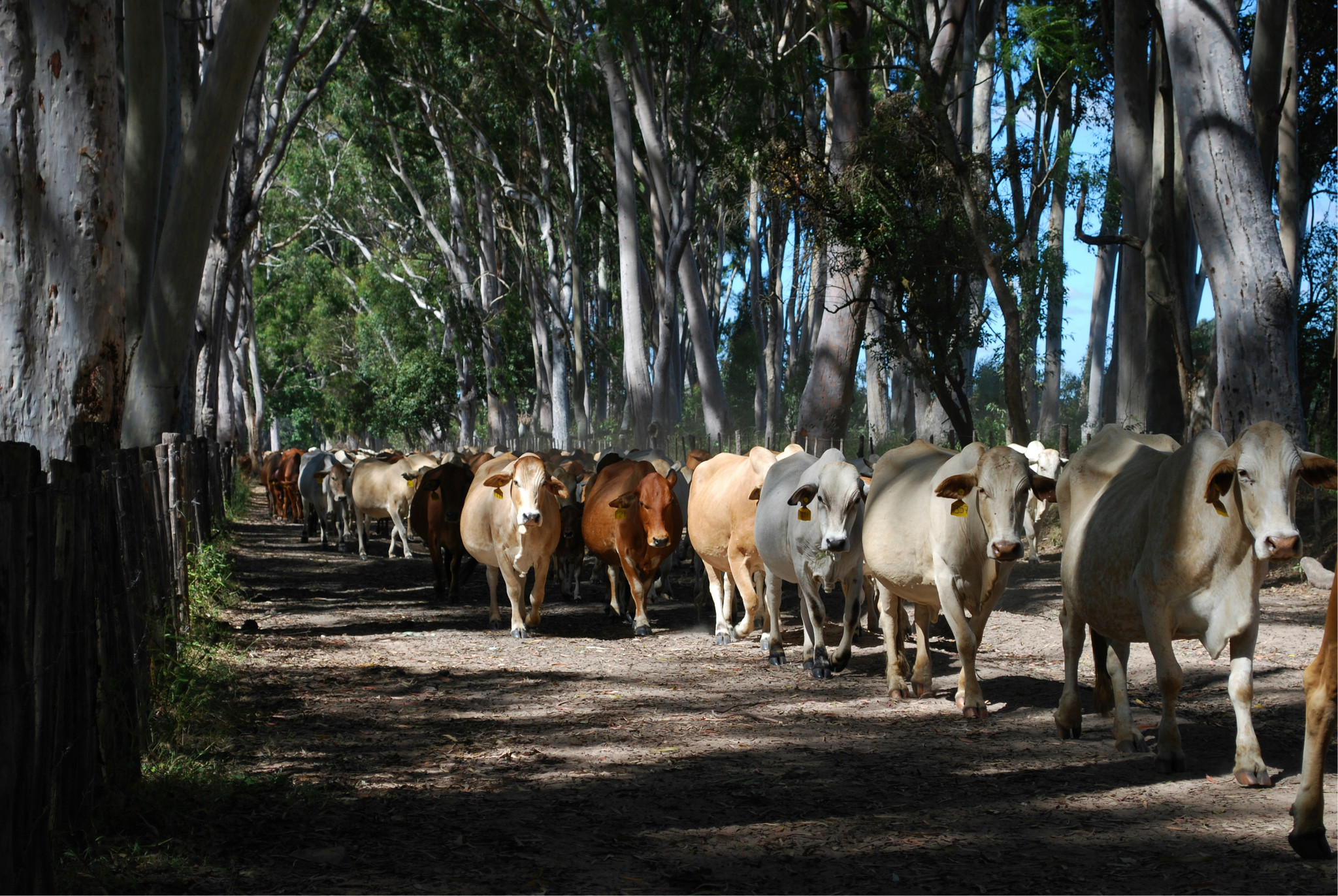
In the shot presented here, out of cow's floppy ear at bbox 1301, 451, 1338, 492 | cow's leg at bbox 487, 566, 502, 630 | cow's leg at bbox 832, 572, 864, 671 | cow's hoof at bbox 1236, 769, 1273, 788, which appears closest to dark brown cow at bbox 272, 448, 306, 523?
cow's leg at bbox 487, 566, 502, 630

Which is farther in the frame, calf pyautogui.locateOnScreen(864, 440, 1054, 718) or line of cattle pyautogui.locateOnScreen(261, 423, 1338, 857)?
calf pyautogui.locateOnScreen(864, 440, 1054, 718)

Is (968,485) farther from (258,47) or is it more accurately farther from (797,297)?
(797,297)

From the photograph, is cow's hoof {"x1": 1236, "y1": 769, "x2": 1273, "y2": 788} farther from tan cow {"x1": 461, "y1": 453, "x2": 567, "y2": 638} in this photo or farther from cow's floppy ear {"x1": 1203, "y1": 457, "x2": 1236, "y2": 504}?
tan cow {"x1": 461, "y1": 453, "x2": 567, "y2": 638}

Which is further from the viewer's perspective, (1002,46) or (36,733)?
(1002,46)

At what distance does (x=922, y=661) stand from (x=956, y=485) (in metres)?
1.72

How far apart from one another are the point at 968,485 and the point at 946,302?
10.6 meters

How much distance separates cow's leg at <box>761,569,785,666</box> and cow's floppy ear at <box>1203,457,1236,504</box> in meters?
4.84

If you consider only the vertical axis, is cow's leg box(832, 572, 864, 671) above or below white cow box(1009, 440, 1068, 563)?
below

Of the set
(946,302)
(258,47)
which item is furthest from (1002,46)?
(258,47)

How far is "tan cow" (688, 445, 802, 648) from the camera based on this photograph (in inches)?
448

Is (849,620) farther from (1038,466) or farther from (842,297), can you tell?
(842,297)

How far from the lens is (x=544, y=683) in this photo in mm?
9672

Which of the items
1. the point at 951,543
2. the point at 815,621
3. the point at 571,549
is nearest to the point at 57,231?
the point at 951,543

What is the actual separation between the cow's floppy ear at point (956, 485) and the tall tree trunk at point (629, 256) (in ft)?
51.3
